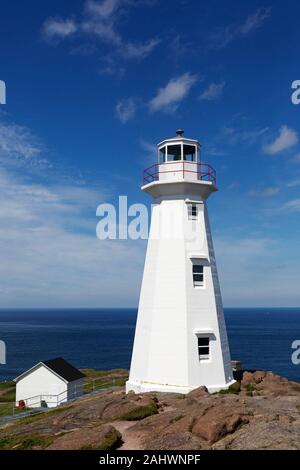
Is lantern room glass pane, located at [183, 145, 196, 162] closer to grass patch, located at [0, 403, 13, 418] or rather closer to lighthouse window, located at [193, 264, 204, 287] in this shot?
lighthouse window, located at [193, 264, 204, 287]

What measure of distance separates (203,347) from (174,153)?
9985mm

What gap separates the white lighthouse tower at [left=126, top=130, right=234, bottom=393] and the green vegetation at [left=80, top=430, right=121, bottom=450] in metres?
6.77

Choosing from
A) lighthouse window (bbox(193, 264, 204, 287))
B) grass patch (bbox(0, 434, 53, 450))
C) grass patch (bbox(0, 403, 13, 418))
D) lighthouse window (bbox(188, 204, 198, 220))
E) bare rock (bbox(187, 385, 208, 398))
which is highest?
lighthouse window (bbox(188, 204, 198, 220))

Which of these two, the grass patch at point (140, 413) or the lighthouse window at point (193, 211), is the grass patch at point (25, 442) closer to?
the grass patch at point (140, 413)

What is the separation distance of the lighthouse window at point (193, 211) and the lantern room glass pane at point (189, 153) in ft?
8.02

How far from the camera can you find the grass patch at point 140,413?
16.0 m

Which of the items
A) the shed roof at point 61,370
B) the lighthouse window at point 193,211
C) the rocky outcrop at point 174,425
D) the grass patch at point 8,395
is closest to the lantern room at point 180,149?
the lighthouse window at point 193,211

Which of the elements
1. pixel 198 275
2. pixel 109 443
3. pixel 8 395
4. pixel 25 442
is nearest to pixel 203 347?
pixel 198 275

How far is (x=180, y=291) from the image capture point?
20.8 metres

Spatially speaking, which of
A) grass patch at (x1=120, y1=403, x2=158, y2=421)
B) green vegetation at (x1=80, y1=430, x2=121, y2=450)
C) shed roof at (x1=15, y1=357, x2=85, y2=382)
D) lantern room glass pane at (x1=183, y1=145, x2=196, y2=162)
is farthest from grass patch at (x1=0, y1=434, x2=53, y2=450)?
lantern room glass pane at (x1=183, y1=145, x2=196, y2=162)

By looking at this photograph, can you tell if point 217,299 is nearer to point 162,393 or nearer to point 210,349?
point 210,349

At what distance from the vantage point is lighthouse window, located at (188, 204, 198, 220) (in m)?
21.9

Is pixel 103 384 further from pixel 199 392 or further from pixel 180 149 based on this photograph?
pixel 180 149
